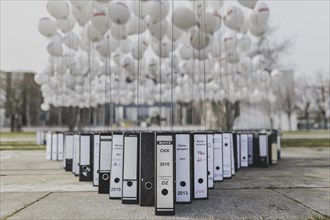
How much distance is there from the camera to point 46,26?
8.66 metres

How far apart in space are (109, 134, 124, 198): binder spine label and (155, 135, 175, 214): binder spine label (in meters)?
0.85

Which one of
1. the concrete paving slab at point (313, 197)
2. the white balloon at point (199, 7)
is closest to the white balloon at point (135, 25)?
the white balloon at point (199, 7)

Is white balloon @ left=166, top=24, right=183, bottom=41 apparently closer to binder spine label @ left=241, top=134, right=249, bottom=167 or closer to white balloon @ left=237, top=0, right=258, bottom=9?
white balloon @ left=237, top=0, right=258, bottom=9

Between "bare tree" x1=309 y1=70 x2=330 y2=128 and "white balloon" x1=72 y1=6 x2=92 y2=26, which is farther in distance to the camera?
"bare tree" x1=309 y1=70 x2=330 y2=128

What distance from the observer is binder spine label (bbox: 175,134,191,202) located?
401cm

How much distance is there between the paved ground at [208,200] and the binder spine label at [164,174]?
0.16 metres

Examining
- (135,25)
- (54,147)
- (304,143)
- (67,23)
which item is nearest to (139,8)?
(135,25)

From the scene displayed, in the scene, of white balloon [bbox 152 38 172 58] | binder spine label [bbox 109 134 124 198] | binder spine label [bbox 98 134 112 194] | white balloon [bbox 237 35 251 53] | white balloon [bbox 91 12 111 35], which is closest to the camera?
binder spine label [bbox 109 134 124 198]

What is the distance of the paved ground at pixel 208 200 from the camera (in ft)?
11.9

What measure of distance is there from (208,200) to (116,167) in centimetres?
139

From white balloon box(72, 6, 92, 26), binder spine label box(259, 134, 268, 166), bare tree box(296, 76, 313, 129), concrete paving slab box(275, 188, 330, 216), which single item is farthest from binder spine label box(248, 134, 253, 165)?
bare tree box(296, 76, 313, 129)

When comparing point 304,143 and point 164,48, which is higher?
point 164,48

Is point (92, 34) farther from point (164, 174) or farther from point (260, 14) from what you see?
point (164, 174)

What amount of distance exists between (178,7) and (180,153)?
4090 millimetres
